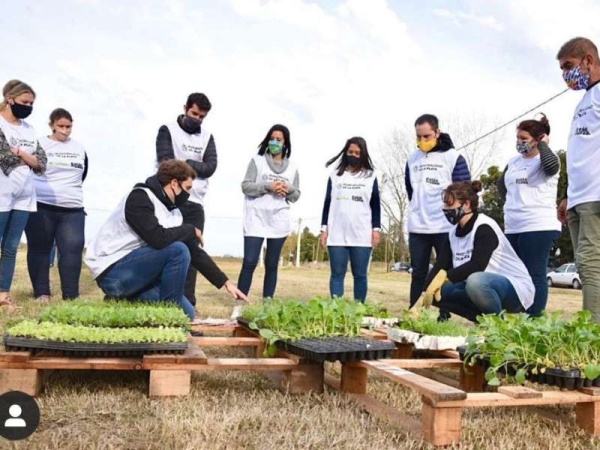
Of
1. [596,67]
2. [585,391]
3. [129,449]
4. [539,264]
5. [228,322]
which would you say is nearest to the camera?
[129,449]

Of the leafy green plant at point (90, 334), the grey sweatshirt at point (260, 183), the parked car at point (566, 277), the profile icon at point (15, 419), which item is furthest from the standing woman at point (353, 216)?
the parked car at point (566, 277)

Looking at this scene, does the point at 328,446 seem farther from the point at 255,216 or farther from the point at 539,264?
the point at 255,216

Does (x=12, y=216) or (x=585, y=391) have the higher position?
(x=12, y=216)

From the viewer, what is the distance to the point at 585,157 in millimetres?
4117

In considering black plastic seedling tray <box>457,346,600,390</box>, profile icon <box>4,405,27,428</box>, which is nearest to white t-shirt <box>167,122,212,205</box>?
black plastic seedling tray <box>457,346,600,390</box>

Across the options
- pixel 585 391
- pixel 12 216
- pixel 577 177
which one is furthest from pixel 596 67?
pixel 12 216

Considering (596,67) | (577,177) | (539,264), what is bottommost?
(539,264)

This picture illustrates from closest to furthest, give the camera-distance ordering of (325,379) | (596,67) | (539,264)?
(325,379) < (596,67) < (539,264)

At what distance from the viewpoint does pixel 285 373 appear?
314 centimetres

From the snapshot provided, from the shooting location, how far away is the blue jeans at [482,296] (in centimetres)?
453

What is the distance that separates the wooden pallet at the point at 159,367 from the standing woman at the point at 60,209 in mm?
3761

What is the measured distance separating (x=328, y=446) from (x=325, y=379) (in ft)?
3.77

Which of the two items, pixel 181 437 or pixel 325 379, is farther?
pixel 325 379

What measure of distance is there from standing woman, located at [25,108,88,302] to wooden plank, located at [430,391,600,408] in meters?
5.08
